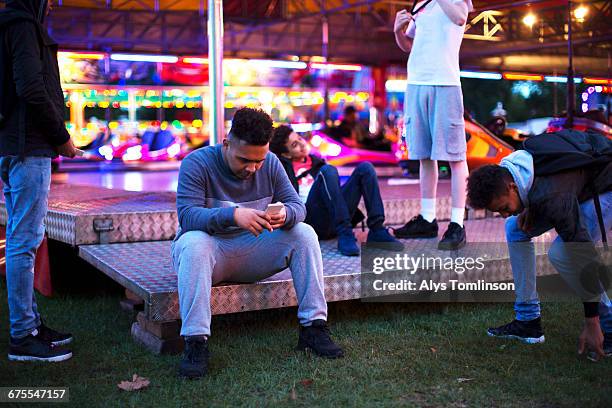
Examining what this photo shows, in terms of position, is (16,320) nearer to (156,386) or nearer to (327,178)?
(156,386)

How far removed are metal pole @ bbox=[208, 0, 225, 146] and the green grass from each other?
1246mm

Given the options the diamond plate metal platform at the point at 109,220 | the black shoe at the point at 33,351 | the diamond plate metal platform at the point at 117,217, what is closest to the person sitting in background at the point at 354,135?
the diamond plate metal platform at the point at 117,217

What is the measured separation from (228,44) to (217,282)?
13130 mm

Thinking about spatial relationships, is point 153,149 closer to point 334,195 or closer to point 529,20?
point 529,20

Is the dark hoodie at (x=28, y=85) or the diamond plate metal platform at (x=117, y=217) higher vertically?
the dark hoodie at (x=28, y=85)

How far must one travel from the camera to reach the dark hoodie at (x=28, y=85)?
2.96 m

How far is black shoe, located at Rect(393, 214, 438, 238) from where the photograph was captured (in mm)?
4555

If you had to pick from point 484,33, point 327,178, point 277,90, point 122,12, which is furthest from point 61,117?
point 277,90

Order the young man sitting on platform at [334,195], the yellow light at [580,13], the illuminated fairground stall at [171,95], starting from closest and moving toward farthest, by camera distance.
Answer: the young man sitting on platform at [334,195], the yellow light at [580,13], the illuminated fairground stall at [171,95]

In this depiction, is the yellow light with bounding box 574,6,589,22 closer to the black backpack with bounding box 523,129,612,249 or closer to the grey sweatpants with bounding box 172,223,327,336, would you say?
the black backpack with bounding box 523,129,612,249

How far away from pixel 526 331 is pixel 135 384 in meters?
1.76

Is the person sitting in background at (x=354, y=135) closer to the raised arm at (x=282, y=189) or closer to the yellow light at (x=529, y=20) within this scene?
the yellow light at (x=529, y=20)

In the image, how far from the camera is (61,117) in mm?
3170

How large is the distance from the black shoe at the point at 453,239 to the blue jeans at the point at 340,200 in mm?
374
